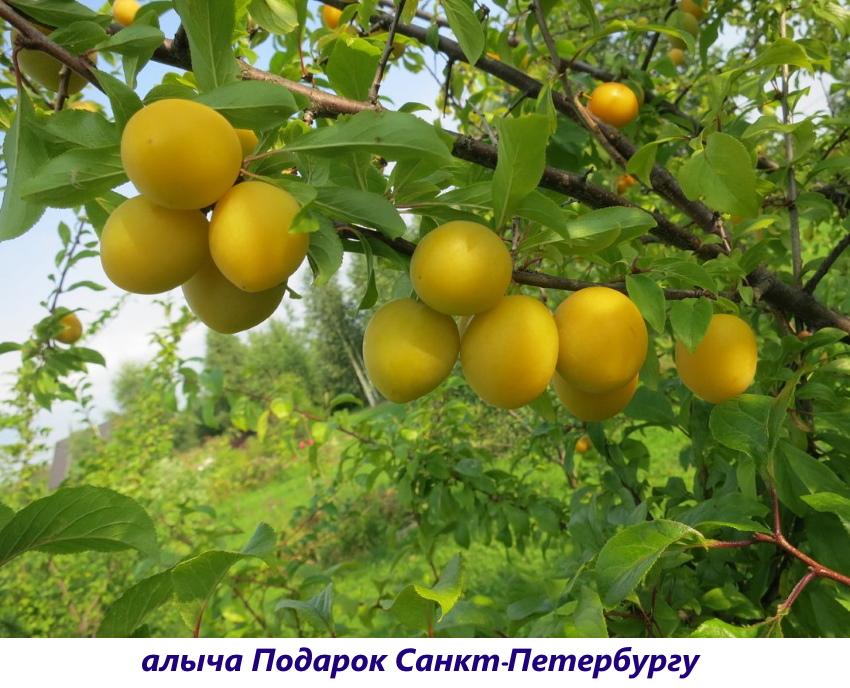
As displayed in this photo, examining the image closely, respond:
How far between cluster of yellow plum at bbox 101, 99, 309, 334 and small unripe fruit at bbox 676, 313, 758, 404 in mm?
518

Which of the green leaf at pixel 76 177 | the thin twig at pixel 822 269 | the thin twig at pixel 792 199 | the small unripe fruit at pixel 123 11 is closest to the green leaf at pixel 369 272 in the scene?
the green leaf at pixel 76 177

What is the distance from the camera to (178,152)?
1.47 feet

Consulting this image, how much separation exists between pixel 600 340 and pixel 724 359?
0.24 meters

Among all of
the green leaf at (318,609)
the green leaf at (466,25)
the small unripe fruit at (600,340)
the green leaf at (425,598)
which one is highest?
the green leaf at (466,25)

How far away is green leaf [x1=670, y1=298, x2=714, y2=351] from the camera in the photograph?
0.64 metres

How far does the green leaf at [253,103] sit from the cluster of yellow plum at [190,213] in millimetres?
15

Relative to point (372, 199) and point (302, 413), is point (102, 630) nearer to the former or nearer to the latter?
point (372, 199)

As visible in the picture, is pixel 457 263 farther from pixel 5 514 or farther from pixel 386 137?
pixel 5 514

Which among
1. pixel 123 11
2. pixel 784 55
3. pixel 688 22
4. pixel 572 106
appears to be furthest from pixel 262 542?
pixel 688 22

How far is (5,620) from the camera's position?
268cm

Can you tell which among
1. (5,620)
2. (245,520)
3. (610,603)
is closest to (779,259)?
(610,603)

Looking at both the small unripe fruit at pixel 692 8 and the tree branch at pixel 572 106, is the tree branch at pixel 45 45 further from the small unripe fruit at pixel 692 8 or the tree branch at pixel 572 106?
the small unripe fruit at pixel 692 8

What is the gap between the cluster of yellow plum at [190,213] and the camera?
46 cm

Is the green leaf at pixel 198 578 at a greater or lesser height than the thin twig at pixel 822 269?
lesser
